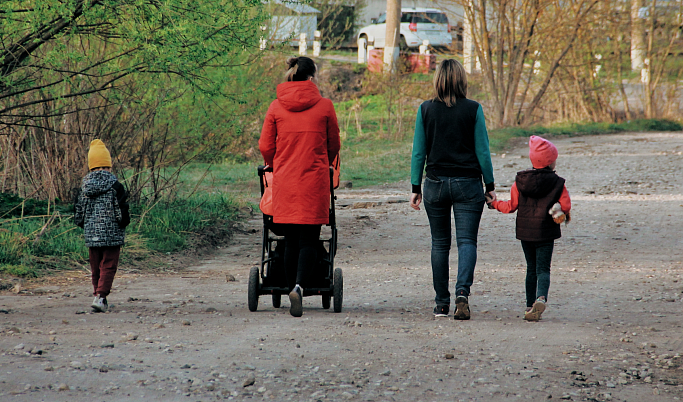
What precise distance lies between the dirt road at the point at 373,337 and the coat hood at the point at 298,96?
1.56 meters

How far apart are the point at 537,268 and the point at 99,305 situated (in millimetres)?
3366

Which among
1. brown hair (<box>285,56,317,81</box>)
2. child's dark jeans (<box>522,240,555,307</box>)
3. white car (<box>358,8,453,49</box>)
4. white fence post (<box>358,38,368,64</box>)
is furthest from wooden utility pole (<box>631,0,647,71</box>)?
brown hair (<box>285,56,317,81</box>)

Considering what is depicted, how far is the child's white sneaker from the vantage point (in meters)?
5.90

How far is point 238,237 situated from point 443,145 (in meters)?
5.24

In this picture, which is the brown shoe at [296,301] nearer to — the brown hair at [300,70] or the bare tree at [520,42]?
the brown hair at [300,70]

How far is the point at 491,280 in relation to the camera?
7.21m

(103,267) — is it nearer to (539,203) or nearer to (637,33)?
(539,203)

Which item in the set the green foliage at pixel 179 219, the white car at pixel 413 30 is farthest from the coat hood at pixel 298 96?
the white car at pixel 413 30

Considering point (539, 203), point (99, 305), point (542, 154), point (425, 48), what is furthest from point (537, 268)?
point (425, 48)

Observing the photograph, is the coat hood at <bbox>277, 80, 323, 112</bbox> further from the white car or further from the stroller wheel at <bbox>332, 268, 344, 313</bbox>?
the white car

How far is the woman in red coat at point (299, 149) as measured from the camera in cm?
546

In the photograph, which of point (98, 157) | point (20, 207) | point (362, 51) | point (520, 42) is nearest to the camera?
point (98, 157)

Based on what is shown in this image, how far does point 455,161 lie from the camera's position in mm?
5430

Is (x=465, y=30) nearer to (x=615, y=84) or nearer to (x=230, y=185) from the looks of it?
Result: (x=615, y=84)
